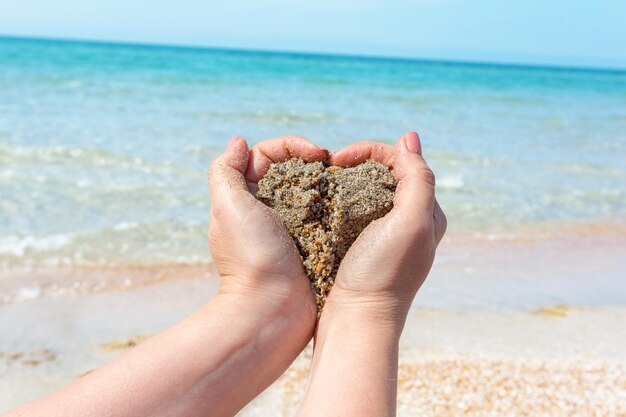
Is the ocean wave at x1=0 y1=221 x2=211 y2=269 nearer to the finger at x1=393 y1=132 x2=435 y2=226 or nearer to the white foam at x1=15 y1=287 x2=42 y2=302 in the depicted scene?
the white foam at x1=15 y1=287 x2=42 y2=302

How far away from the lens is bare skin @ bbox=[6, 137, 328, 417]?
160cm

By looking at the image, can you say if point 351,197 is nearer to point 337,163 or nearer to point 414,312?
point 337,163

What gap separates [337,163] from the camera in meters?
2.37

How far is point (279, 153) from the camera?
7.66ft

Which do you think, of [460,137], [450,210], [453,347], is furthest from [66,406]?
[460,137]

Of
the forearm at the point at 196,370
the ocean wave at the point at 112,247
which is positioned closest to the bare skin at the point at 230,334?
the forearm at the point at 196,370

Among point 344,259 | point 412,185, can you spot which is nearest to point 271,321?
point 344,259

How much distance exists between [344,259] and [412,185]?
0.36 meters

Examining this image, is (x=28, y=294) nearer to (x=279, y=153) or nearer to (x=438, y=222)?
(x=279, y=153)

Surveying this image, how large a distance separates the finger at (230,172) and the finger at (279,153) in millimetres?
36

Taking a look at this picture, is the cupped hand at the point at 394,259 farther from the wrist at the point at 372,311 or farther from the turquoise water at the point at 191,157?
the turquoise water at the point at 191,157

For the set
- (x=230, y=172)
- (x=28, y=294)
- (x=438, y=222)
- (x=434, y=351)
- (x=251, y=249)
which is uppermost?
(x=230, y=172)

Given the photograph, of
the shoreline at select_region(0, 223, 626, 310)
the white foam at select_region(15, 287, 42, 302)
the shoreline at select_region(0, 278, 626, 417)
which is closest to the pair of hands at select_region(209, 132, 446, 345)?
the shoreline at select_region(0, 278, 626, 417)

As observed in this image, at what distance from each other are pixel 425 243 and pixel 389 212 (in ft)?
0.73
